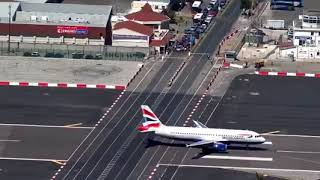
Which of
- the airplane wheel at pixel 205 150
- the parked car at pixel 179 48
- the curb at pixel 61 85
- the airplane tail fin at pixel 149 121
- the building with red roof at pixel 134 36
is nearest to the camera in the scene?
the airplane wheel at pixel 205 150

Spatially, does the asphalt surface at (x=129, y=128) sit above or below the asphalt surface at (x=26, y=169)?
above

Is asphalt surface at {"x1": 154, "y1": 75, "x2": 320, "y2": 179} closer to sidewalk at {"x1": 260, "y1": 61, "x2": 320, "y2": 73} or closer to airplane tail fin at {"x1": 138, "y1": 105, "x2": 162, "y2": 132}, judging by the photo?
airplane tail fin at {"x1": 138, "y1": 105, "x2": 162, "y2": 132}

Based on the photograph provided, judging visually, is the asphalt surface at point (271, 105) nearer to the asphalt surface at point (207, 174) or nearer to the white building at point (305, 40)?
the white building at point (305, 40)

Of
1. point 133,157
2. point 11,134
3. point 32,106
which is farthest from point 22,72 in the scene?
point 133,157

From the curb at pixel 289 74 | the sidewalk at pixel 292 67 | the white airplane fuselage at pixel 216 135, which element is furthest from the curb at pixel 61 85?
the white airplane fuselage at pixel 216 135

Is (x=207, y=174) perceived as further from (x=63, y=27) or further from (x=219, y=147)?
(x=63, y=27)

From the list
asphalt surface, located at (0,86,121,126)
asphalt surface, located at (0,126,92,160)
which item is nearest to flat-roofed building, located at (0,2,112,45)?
asphalt surface, located at (0,86,121,126)

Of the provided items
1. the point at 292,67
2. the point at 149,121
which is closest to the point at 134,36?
the point at 292,67

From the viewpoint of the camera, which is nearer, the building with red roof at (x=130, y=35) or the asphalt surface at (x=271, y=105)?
the asphalt surface at (x=271, y=105)
